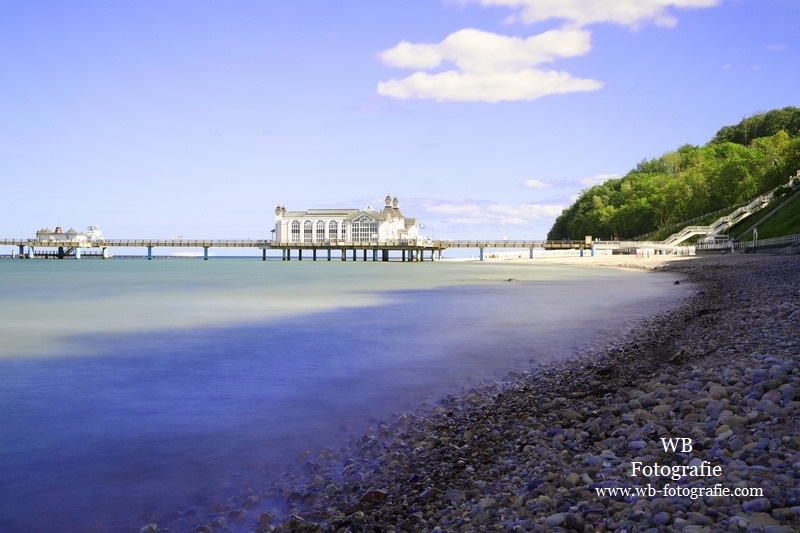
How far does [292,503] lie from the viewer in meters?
5.80

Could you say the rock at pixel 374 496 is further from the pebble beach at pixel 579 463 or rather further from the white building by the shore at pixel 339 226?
the white building by the shore at pixel 339 226

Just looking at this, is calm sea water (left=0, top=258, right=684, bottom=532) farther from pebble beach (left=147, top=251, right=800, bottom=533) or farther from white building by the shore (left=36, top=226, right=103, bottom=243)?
white building by the shore (left=36, top=226, right=103, bottom=243)

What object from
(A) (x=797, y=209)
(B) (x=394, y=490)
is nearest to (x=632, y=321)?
(B) (x=394, y=490)

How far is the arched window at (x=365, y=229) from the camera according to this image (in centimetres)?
10975

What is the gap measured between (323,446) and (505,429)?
2070mm

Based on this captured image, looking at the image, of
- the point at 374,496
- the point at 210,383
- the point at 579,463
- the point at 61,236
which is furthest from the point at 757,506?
the point at 61,236

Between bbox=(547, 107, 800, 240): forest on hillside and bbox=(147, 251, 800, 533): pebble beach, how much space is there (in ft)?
292

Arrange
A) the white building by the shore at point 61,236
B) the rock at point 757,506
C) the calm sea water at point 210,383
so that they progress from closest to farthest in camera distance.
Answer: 1. the rock at point 757,506
2. the calm sea water at point 210,383
3. the white building by the shore at point 61,236

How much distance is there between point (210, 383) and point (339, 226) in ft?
331

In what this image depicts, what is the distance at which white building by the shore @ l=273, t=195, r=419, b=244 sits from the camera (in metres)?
110

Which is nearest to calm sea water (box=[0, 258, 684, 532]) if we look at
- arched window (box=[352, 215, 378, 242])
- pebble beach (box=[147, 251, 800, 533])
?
pebble beach (box=[147, 251, 800, 533])

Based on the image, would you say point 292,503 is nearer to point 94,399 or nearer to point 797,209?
point 94,399

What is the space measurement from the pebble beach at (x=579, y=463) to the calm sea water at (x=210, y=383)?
0.69 metres

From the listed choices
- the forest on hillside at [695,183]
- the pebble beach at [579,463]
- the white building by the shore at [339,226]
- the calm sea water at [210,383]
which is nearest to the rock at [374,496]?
the pebble beach at [579,463]
